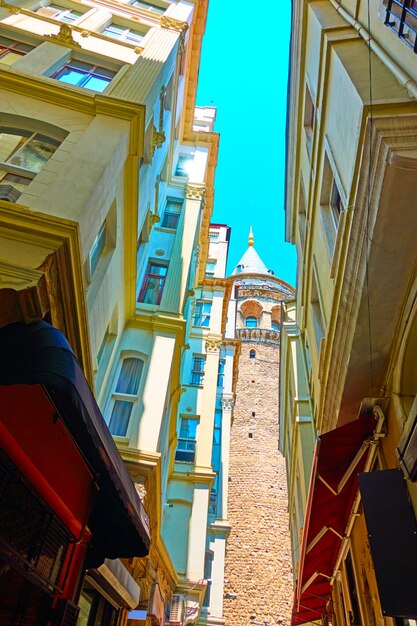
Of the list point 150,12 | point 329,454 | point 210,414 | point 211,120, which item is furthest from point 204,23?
point 329,454

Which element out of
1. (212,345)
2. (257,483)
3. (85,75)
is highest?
(212,345)

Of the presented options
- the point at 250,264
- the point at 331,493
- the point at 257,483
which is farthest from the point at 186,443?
the point at 250,264

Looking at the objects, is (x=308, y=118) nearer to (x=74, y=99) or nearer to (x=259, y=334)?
(x=74, y=99)

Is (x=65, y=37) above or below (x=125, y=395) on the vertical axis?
above

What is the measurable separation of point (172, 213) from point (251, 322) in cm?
3280

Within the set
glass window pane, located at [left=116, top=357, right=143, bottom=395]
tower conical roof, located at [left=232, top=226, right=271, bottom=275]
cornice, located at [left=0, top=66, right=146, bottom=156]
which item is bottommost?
glass window pane, located at [left=116, top=357, right=143, bottom=395]

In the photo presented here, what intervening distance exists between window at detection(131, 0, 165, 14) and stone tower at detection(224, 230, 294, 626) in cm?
2912

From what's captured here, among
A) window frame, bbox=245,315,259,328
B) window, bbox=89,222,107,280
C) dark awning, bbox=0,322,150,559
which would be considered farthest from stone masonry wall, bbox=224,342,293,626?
window, bbox=89,222,107,280

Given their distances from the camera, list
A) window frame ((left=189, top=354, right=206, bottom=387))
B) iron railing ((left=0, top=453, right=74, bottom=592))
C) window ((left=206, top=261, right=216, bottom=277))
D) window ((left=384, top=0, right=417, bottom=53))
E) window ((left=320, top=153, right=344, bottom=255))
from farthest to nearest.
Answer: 1. window ((left=206, top=261, right=216, bottom=277))
2. window frame ((left=189, top=354, right=206, bottom=387))
3. window ((left=320, top=153, right=344, bottom=255))
4. window ((left=384, top=0, right=417, bottom=53))
5. iron railing ((left=0, top=453, right=74, bottom=592))

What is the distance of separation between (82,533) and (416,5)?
7352 millimetres

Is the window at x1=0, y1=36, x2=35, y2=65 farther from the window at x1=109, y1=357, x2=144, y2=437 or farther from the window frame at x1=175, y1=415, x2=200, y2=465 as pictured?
the window frame at x1=175, y1=415, x2=200, y2=465

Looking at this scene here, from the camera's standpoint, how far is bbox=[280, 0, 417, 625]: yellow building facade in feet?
16.6

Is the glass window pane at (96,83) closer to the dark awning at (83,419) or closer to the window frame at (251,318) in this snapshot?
the dark awning at (83,419)

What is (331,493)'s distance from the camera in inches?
283
